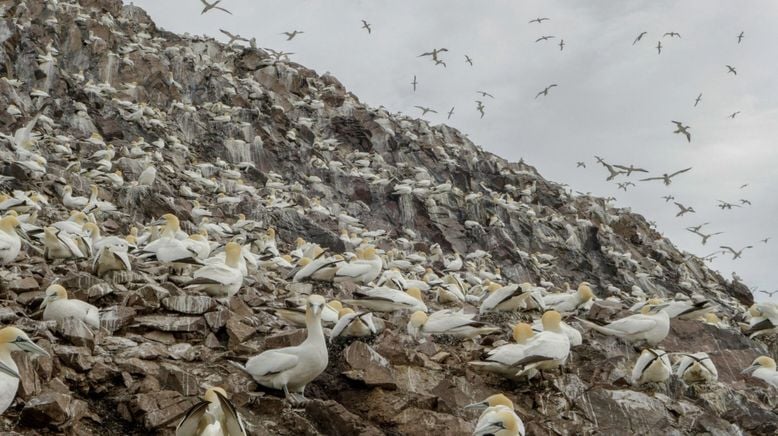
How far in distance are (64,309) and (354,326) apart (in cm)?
306

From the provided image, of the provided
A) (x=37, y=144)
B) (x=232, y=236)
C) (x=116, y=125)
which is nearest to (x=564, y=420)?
(x=232, y=236)

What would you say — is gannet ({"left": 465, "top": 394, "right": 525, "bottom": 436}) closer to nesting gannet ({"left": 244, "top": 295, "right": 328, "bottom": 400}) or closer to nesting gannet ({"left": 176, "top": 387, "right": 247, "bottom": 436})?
nesting gannet ({"left": 244, "top": 295, "right": 328, "bottom": 400})

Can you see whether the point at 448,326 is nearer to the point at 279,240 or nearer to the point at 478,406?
the point at 478,406

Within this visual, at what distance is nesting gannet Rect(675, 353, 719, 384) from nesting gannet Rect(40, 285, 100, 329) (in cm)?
728

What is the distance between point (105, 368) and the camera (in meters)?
6.36

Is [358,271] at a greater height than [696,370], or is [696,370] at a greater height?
[358,271]

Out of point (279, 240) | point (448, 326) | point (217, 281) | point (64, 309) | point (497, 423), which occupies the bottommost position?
point (64, 309)

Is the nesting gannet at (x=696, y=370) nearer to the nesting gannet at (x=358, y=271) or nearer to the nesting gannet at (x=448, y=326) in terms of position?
the nesting gannet at (x=448, y=326)

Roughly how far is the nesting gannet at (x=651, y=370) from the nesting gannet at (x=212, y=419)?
5194mm

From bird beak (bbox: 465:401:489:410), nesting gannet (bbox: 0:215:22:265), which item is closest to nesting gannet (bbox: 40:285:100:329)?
nesting gannet (bbox: 0:215:22:265)

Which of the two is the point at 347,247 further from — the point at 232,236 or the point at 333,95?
the point at 333,95

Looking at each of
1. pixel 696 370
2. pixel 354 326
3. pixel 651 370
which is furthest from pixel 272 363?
pixel 696 370

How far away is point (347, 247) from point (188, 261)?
1542 cm

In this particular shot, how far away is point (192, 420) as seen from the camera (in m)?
5.28
